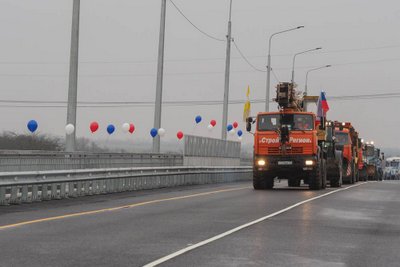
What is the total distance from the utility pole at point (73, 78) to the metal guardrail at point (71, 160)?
67cm

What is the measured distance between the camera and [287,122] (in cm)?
2880

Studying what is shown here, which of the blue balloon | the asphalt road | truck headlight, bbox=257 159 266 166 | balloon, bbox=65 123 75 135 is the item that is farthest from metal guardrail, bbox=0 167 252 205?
the blue balloon

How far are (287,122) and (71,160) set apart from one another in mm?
9194

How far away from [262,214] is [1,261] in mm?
8637

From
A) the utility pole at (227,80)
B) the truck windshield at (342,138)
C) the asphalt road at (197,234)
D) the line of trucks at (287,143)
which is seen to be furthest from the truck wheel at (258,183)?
the utility pole at (227,80)

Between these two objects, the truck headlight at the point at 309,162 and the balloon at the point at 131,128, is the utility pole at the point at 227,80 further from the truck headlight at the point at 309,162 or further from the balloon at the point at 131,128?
the truck headlight at the point at 309,162

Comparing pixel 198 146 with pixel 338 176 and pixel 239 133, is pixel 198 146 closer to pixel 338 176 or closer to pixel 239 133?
pixel 338 176

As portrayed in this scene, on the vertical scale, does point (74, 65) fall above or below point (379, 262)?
above

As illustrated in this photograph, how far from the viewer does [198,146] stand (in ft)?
121

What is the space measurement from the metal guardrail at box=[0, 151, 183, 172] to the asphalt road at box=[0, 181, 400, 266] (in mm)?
1406

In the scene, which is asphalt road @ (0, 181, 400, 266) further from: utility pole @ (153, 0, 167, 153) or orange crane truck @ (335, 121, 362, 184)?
orange crane truck @ (335, 121, 362, 184)

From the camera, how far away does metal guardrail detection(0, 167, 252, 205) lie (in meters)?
19.1

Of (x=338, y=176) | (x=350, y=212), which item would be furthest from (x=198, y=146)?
(x=350, y=212)

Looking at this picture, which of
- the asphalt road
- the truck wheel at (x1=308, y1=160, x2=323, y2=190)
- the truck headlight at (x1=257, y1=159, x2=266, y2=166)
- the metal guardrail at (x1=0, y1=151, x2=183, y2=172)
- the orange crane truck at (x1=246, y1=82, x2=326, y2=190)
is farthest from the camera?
the truck wheel at (x1=308, y1=160, x2=323, y2=190)
